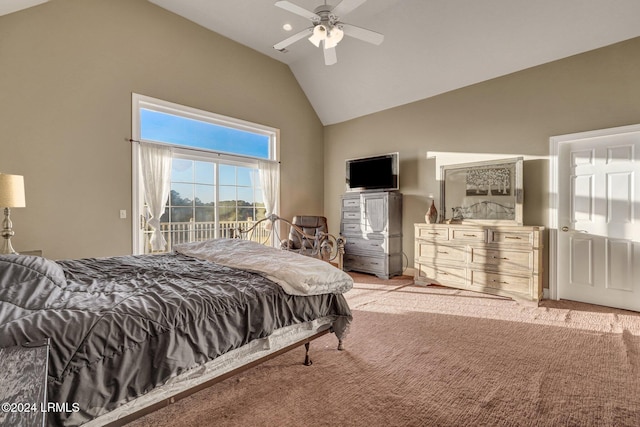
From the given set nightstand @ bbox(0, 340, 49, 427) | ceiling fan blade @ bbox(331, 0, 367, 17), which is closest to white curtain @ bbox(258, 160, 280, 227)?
ceiling fan blade @ bbox(331, 0, 367, 17)

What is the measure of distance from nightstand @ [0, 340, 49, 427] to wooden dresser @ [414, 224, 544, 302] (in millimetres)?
4471

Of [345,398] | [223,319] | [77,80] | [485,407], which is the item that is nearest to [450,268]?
[485,407]

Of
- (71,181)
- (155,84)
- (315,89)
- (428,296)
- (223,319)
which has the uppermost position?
(315,89)

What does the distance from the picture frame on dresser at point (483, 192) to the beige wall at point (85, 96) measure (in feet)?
12.7

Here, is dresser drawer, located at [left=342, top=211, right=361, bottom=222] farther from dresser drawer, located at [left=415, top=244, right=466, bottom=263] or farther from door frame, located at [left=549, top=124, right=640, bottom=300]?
door frame, located at [left=549, top=124, right=640, bottom=300]

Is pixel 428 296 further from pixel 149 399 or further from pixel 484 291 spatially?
pixel 149 399

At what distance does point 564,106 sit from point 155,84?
5.41m

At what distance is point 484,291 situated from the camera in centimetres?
421

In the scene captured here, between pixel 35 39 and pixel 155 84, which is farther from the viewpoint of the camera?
pixel 155 84

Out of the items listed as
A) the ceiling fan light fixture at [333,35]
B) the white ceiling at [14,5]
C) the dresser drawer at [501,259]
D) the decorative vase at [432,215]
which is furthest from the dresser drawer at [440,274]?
the white ceiling at [14,5]

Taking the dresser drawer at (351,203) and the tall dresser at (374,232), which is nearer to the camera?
the tall dresser at (374,232)

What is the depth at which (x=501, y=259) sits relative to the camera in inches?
160

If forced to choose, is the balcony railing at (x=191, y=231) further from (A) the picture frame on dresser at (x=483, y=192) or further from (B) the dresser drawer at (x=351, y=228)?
(A) the picture frame on dresser at (x=483, y=192)

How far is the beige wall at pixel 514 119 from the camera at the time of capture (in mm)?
3605
